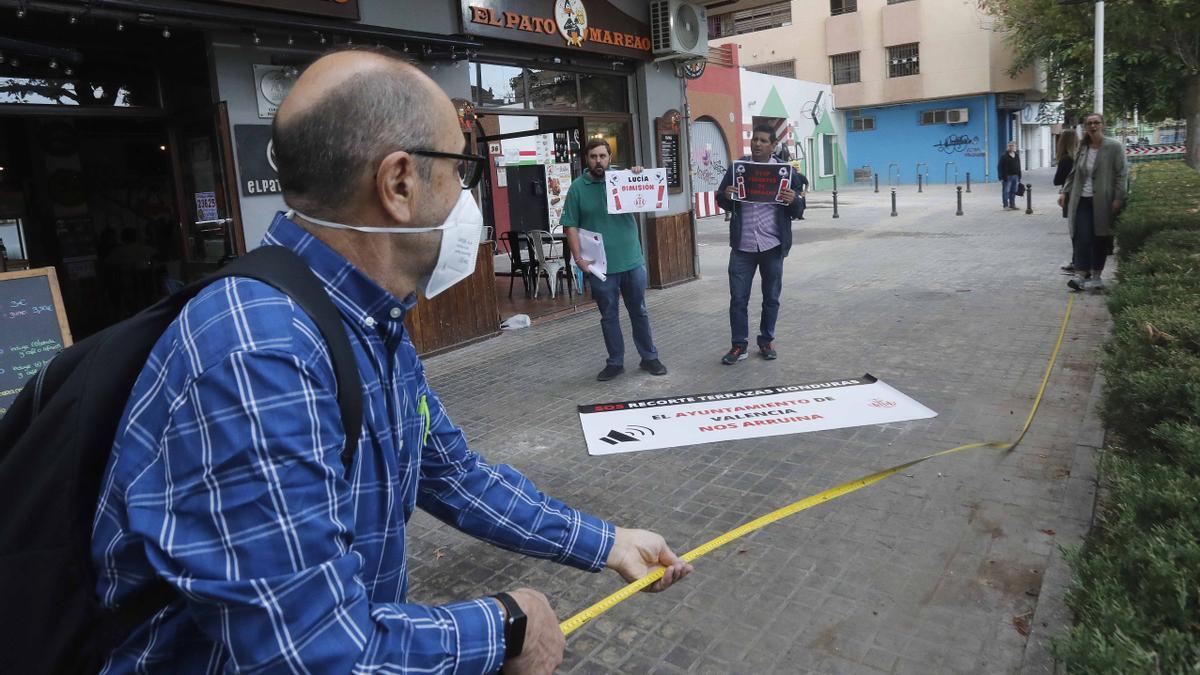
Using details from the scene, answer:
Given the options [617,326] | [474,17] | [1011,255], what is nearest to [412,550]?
[617,326]

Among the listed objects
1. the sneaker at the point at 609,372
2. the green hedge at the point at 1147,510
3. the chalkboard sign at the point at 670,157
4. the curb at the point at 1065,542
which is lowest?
the curb at the point at 1065,542

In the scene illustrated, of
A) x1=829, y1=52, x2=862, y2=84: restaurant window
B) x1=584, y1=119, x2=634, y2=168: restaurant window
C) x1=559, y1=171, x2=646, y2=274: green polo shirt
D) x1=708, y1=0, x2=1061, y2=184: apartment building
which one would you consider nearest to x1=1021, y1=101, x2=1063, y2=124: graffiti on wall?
x1=708, y1=0, x2=1061, y2=184: apartment building

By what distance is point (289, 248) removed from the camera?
1.38 m

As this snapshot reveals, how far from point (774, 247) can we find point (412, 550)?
14.7 ft

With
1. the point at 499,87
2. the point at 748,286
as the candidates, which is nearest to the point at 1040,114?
the point at 499,87

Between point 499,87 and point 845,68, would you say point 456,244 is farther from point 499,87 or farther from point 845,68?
point 845,68

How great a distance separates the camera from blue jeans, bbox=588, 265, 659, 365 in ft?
23.5

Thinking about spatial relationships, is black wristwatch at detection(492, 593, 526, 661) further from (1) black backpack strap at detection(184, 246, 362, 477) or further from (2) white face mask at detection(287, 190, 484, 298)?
(2) white face mask at detection(287, 190, 484, 298)

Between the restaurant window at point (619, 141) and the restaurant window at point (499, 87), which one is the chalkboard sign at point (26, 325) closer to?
the restaurant window at point (499, 87)

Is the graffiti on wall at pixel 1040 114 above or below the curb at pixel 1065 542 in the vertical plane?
above

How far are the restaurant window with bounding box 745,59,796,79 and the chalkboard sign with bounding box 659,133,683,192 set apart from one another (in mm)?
31227

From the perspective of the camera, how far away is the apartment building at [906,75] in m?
35.8

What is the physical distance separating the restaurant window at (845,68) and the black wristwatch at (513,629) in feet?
136

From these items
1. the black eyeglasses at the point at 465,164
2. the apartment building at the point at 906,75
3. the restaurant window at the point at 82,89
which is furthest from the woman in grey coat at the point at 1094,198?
the apartment building at the point at 906,75
